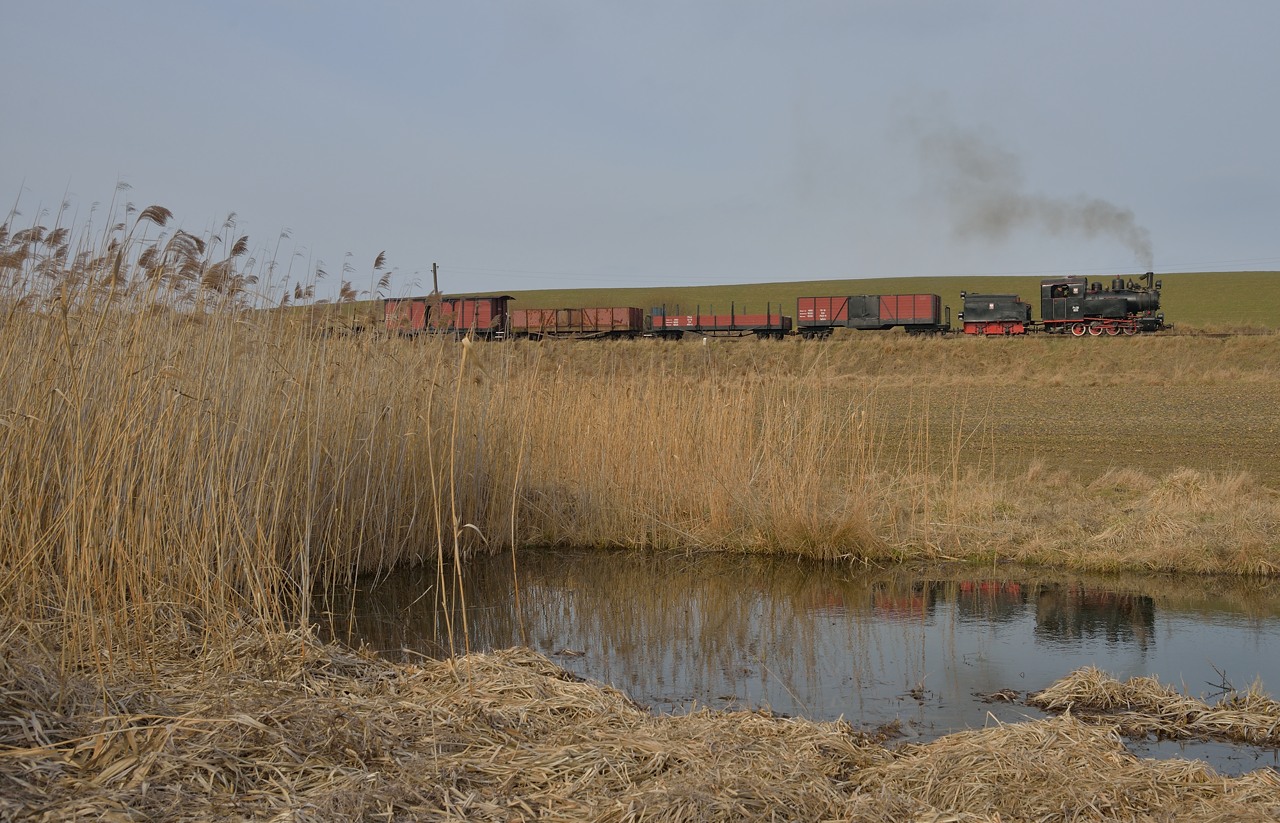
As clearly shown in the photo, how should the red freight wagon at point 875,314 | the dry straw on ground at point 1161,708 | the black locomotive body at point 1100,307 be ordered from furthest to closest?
the red freight wagon at point 875,314 → the black locomotive body at point 1100,307 → the dry straw on ground at point 1161,708

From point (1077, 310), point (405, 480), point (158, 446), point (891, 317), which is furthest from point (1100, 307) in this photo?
point (158, 446)

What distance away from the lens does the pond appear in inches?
175

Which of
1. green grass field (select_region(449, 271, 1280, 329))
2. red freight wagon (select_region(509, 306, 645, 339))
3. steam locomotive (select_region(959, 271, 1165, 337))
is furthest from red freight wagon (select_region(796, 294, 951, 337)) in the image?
green grass field (select_region(449, 271, 1280, 329))

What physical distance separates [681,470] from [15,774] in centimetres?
588

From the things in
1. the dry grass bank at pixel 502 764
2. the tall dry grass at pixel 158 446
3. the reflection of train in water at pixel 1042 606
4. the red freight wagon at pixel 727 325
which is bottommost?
the reflection of train in water at pixel 1042 606

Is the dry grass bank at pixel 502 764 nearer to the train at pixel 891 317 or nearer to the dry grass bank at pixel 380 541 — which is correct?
the dry grass bank at pixel 380 541

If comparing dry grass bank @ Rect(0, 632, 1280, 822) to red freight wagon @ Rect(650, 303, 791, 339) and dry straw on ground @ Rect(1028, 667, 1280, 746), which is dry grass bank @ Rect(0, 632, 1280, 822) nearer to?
dry straw on ground @ Rect(1028, 667, 1280, 746)

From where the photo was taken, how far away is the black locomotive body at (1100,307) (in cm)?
3080

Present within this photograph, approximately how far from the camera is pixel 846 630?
5.65 metres

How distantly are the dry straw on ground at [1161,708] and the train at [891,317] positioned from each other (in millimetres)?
23651

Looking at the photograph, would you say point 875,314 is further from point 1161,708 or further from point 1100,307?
point 1161,708

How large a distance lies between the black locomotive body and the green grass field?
25254 mm

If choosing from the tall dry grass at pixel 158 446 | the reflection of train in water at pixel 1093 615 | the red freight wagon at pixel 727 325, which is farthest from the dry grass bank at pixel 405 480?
the red freight wagon at pixel 727 325

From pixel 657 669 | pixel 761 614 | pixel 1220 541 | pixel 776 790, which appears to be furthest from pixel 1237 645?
Answer: pixel 776 790
